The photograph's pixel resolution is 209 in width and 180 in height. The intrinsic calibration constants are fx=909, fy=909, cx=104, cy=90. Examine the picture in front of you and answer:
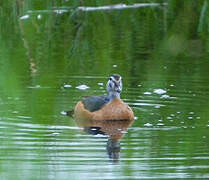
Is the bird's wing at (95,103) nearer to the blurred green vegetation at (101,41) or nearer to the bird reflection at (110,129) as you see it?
the bird reflection at (110,129)

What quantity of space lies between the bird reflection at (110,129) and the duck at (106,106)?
0.08 m

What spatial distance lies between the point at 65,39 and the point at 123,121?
526cm

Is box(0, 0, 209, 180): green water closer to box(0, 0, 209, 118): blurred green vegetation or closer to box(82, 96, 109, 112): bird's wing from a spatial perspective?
box(0, 0, 209, 118): blurred green vegetation

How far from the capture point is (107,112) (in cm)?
1100

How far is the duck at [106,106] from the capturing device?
35.9ft

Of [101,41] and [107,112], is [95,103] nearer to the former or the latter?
[107,112]

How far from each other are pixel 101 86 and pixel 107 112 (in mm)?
1285

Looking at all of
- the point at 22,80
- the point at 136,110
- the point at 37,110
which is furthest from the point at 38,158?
the point at 22,80

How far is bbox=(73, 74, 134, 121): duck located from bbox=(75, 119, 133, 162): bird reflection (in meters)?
0.08

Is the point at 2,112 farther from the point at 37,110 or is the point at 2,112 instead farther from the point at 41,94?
the point at 41,94

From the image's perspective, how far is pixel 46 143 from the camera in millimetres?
8953

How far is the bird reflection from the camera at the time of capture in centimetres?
918

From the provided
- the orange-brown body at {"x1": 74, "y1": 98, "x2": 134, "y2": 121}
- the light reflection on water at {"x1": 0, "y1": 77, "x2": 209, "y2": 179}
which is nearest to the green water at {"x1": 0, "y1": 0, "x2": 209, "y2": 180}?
the light reflection on water at {"x1": 0, "y1": 77, "x2": 209, "y2": 179}

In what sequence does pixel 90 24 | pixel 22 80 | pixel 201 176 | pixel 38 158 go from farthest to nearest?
1. pixel 90 24
2. pixel 22 80
3. pixel 38 158
4. pixel 201 176
